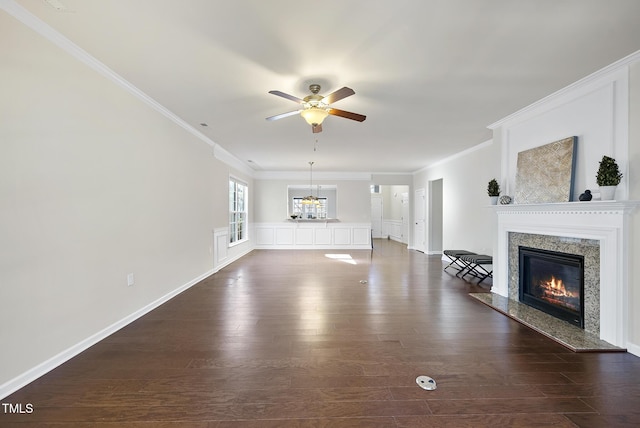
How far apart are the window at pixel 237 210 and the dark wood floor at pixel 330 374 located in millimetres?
3654

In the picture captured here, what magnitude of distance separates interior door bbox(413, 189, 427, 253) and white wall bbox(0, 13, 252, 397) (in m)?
6.91

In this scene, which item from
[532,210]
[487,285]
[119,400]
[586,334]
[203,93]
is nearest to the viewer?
[119,400]

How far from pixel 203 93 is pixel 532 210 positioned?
414cm

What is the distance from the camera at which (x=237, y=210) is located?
7.43 metres

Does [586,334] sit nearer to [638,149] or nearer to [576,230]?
[576,230]

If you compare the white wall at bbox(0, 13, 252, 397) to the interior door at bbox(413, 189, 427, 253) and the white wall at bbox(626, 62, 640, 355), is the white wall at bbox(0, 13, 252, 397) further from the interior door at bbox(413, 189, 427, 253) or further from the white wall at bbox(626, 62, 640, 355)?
A: the interior door at bbox(413, 189, 427, 253)

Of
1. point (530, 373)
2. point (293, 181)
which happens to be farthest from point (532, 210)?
point (293, 181)

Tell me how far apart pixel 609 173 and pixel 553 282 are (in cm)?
138

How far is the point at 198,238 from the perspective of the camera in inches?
183

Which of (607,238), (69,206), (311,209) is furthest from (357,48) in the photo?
(311,209)

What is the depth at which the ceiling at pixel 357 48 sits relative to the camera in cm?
180

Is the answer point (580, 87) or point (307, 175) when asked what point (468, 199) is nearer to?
point (580, 87)

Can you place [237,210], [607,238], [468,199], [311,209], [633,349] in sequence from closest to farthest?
[633,349] → [607,238] → [468,199] → [237,210] → [311,209]

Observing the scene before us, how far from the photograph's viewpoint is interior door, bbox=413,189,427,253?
26.9 feet
